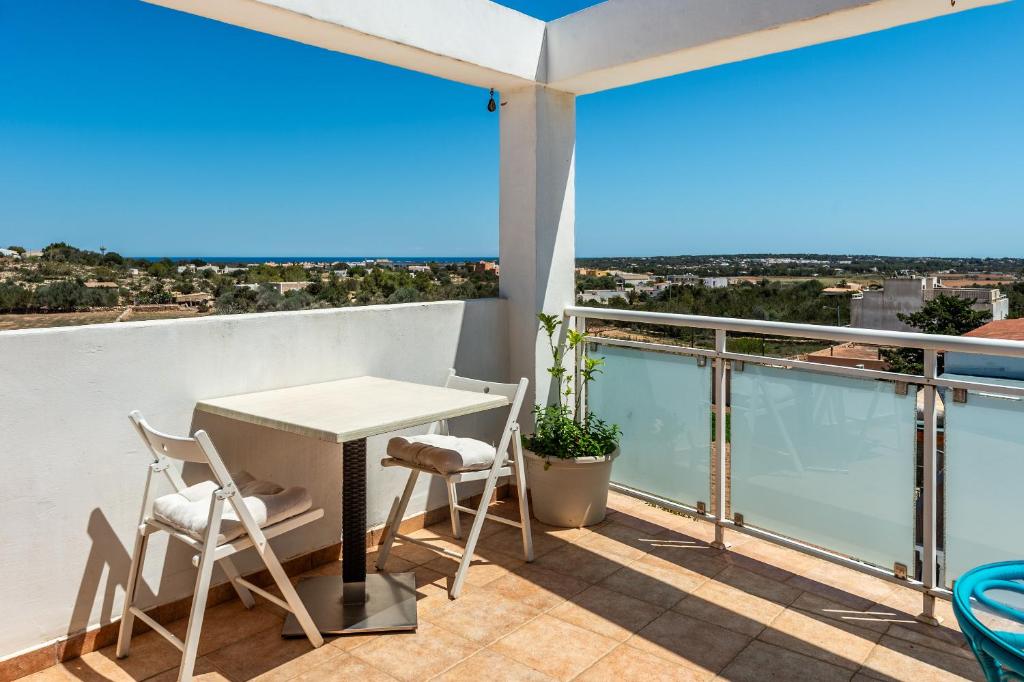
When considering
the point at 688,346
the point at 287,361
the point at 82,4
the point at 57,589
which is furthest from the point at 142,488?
the point at 82,4

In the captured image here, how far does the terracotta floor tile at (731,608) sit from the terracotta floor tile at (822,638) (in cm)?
5

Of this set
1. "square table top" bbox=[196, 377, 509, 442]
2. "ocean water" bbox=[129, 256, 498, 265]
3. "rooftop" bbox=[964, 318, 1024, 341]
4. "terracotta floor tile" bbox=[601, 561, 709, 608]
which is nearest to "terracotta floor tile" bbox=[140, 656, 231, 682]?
"square table top" bbox=[196, 377, 509, 442]

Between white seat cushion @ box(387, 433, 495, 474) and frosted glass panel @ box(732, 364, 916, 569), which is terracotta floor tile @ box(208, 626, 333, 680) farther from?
frosted glass panel @ box(732, 364, 916, 569)

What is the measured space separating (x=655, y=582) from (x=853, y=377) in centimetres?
127

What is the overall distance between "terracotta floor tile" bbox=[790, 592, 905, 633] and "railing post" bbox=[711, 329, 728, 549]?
600 mm

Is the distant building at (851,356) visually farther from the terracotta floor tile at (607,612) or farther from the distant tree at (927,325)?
the terracotta floor tile at (607,612)

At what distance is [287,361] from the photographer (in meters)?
3.25

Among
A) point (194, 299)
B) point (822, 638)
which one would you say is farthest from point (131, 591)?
point (822, 638)

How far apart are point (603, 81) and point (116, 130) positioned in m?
4.47

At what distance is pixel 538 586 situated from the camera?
3.17 metres

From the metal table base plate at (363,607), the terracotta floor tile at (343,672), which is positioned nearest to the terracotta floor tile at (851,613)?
the metal table base plate at (363,607)

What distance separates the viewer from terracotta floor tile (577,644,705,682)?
2.43m

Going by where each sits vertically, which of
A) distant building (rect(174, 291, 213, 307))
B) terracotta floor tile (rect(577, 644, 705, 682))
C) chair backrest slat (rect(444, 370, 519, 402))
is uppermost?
distant building (rect(174, 291, 213, 307))

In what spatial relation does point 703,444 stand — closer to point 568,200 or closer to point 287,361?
point 568,200
